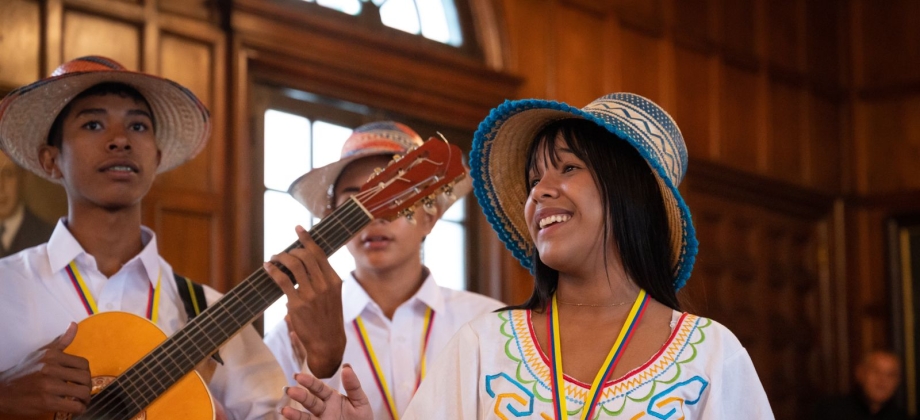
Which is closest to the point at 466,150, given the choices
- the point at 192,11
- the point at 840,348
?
the point at 192,11

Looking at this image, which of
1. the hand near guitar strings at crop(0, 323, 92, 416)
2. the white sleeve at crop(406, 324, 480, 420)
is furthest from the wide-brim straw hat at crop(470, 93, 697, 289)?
the hand near guitar strings at crop(0, 323, 92, 416)

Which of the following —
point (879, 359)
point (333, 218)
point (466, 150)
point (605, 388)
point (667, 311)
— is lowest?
point (605, 388)

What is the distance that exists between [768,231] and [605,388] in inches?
243

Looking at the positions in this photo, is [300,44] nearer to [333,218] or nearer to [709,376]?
[333,218]

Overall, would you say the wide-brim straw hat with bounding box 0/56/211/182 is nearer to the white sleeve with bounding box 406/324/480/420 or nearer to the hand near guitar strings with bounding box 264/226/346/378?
the hand near guitar strings with bounding box 264/226/346/378

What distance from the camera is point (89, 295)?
279 centimetres

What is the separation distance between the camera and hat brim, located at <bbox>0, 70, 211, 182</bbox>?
2.89 metres

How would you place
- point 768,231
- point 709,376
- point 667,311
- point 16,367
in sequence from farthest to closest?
point 768,231
point 16,367
point 667,311
point 709,376

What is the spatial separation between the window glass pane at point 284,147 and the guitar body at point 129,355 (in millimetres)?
2530

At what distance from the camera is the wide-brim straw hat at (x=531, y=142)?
2.24 m

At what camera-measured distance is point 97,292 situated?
282 centimetres

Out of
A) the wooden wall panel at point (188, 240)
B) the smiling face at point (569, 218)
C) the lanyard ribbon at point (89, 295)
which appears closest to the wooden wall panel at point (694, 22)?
the wooden wall panel at point (188, 240)

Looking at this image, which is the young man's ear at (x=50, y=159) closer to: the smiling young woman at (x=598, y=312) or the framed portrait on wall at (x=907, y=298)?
the smiling young woman at (x=598, y=312)

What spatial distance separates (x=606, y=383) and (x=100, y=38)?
118 inches
